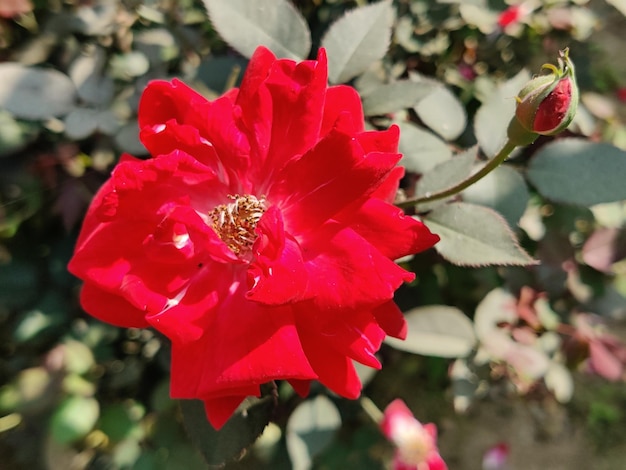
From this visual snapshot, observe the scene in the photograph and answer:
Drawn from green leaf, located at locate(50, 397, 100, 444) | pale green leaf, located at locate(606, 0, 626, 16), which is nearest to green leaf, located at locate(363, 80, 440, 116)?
pale green leaf, located at locate(606, 0, 626, 16)

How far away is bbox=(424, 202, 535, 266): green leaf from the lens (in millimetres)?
638

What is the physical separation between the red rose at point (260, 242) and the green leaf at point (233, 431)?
111mm

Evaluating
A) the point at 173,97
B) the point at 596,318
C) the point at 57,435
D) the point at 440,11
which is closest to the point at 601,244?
the point at 596,318

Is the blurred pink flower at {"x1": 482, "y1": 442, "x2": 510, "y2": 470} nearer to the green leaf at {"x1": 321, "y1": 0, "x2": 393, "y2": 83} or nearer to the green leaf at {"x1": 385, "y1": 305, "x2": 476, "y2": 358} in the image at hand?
the green leaf at {"x1": 385, "y1": 305, "x2": 476, "y2": 358}

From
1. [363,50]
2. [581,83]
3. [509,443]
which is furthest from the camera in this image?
[509,443]

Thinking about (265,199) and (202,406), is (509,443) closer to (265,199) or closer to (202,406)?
(202,406)

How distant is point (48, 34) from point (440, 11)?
0.77m

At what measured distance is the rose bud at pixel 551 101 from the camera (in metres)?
0.49

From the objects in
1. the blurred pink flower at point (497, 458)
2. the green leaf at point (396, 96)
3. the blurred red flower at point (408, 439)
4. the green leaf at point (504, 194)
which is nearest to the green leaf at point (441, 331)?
the blurred red flower at point (408, 439)

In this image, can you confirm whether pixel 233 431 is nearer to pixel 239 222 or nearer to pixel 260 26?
pixel 239 222

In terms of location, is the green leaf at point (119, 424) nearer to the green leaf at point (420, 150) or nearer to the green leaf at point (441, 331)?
the green leaf at point (441, 331)

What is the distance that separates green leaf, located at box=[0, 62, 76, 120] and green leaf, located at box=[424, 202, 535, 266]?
639mm

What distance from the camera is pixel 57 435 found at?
3.07 ft

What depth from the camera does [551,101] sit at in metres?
0.50
